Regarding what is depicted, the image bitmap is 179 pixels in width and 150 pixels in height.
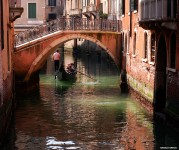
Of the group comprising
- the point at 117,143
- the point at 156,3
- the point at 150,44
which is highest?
the point at 156,3

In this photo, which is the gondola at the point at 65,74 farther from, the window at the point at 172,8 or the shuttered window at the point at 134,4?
A: the window at the point at 172,8

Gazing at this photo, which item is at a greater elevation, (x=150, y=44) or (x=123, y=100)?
(x=150, y=44)

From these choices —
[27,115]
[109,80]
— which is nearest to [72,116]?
[27,115]

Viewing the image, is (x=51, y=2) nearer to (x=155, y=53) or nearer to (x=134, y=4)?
(x=134, y=4)

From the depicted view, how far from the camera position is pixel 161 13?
15.4 meters

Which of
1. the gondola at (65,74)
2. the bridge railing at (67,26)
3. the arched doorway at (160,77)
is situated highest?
the bridge railing at (67,26)

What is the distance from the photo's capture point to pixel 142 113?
18125 millimetres

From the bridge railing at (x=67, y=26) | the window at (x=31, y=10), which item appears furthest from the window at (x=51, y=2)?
the bridge railing at (x=67, y=26)

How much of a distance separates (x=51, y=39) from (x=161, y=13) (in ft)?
36.0

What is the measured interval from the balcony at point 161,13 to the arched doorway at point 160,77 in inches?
46.9

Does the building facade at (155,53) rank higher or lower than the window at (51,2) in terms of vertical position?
lower

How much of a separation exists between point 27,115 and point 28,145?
4434 millimetres

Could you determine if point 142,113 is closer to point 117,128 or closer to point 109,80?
point 117,128

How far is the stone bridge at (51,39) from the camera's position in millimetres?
24891
